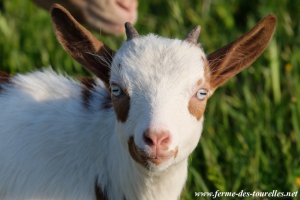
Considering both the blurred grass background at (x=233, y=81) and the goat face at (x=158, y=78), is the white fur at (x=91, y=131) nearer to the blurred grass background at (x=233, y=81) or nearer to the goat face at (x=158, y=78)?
the goat face at (x=158, y=78)

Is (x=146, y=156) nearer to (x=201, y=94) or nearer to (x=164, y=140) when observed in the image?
(x=164, y=140)

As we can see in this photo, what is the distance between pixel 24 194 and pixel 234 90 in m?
2.22

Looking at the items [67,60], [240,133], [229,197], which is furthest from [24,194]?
[67,60]

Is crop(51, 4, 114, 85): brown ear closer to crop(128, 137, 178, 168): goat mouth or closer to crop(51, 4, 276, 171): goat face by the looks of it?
crop(51, 4, 276, 171): goat face

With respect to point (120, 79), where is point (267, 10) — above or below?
above

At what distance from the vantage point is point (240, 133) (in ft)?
19.9

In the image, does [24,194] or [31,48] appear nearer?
[24,194]

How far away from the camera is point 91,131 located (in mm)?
4973

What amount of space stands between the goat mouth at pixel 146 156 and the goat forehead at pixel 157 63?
282 millimetres

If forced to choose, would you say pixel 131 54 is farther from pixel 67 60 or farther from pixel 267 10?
pixel 267 10

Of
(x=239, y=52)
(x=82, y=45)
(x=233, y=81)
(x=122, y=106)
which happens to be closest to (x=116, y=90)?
(x=122, y=106)

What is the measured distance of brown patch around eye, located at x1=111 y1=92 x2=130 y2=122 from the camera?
4457mm

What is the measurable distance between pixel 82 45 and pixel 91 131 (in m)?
0.48

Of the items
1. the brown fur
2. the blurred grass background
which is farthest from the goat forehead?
the blurred grass background
